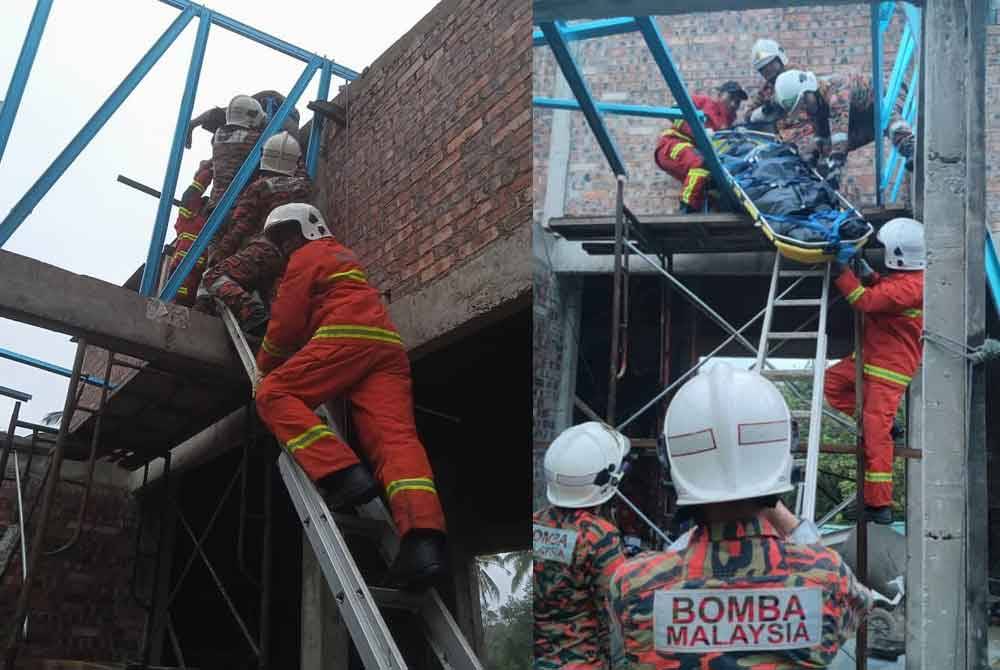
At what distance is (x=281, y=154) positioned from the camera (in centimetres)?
365


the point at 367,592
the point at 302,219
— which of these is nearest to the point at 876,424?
the point at 367,592

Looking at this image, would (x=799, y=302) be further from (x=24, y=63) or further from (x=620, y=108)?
(x=24, y=63)

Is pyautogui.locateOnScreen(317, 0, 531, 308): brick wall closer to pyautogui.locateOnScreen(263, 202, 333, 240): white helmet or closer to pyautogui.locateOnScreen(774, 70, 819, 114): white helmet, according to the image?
pyautogui.locateOnScreen(263, 202, 333, 240): white helmet

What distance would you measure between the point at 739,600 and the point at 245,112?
3586 mm

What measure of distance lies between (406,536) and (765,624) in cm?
130

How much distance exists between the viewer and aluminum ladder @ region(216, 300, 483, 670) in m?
2.16

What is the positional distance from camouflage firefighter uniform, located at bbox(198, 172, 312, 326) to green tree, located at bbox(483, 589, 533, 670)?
1.97 meters

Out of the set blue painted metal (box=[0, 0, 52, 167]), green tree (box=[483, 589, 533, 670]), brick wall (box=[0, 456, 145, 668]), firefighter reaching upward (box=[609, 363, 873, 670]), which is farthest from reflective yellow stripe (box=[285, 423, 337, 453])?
brick wall (box=[0, 456, 145, 668])

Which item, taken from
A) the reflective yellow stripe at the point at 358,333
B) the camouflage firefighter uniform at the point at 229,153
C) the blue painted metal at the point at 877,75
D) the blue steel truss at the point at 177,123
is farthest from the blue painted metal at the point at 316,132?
the blue painted metal at the point at 877,75

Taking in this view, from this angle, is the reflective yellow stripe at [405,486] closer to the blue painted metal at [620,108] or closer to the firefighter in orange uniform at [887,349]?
the blue painted metal at [620,108]

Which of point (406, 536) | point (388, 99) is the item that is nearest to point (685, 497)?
point (406, 536)

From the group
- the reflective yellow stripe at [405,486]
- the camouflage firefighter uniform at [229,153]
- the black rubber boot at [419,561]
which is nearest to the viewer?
the black rubber boot at [419,561]

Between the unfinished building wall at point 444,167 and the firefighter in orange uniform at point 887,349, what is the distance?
4.29 ft

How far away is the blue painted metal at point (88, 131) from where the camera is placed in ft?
9.66
